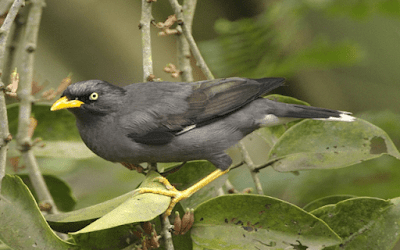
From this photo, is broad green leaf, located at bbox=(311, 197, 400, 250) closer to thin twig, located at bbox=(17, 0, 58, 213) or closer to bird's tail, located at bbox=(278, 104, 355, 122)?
bird's tail, located at bbox=(278, 104, 355, 122)

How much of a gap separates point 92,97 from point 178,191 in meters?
0.69

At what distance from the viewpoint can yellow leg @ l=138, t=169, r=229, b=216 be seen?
6.14 feet

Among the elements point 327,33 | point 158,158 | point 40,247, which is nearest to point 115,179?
point 158,158

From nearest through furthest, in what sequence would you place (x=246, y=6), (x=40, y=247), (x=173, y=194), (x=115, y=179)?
(x=40, y=247) < (x=173, y=194) < (x=115, y=179) < (x=246, y=6)

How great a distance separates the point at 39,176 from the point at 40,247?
0.72 meters

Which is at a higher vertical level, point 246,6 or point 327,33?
point 246,6

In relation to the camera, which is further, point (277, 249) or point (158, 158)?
point (158, 158)

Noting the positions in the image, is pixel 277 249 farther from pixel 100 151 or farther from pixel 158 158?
pixel 100 151

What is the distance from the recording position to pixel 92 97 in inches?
93.3

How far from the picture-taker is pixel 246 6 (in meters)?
4.15

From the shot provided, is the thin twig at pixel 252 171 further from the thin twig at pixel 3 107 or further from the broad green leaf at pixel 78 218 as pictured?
the thin twig at pixel 3 107

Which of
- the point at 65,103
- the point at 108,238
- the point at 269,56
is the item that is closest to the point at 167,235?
the point at 108,238

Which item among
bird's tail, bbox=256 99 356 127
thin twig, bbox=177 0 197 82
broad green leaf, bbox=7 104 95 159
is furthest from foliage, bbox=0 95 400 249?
thin twig, bbox=177 0 197 82

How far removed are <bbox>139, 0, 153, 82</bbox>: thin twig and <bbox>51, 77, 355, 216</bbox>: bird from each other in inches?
4.3
